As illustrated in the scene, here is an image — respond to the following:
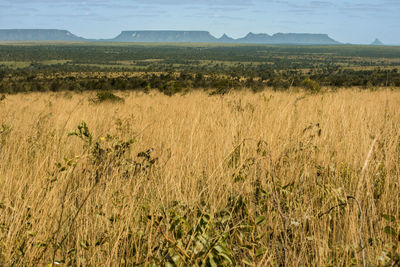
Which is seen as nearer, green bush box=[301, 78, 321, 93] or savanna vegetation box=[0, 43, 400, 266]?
savanna vegetation box=[0, 43, 400, 266]

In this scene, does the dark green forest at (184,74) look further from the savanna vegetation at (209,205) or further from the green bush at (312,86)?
the savanna vegetation at (209,205)

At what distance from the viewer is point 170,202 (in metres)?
1.86

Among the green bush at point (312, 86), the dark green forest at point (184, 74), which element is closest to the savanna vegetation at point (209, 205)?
the dark green forest at point (184, 74)

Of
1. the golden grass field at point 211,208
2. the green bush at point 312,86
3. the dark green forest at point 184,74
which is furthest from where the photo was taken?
the dark green forest at point 184,74

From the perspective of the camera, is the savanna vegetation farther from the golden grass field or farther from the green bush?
the green bush

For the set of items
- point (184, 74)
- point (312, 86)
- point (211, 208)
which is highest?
point (312, 86)

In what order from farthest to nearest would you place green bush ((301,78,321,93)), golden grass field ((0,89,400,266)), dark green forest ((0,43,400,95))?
dark green forest ((0,43,400,95)), green bush ((301,78,321,93)), golden grass field ((0,89,400,266))

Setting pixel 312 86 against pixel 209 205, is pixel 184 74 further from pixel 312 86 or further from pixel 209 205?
pixel 209 205

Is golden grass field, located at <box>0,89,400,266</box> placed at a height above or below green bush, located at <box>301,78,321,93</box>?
below

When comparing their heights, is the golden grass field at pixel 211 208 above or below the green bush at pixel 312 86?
below

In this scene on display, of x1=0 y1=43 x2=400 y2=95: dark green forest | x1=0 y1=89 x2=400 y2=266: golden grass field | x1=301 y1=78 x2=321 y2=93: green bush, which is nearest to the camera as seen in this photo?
x1=0 y1=89 x2=400 y2=266: golden grass field

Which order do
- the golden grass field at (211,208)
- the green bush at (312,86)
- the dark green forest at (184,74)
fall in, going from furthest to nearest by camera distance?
the dark green forest at (184,74), the green bush at (312,86), the golden grass field at (211,208)

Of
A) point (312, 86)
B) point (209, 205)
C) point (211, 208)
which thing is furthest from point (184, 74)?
point (211, 208)

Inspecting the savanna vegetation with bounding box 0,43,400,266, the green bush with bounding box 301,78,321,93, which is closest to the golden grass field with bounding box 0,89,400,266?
the savanna vegetation with bounding box 0,43,400,266
